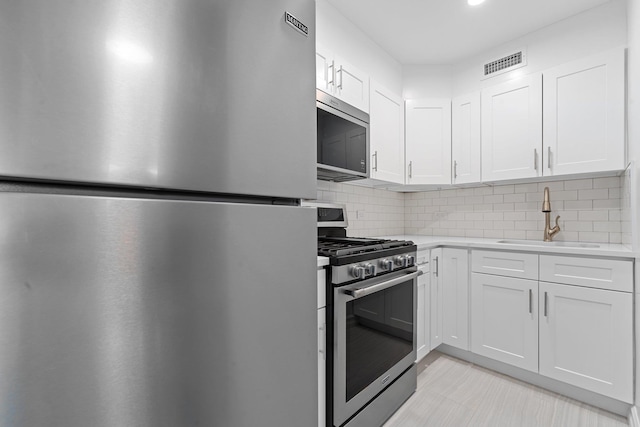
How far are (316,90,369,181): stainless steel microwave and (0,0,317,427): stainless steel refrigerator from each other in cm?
101

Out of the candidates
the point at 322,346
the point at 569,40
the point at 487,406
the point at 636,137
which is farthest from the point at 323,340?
the point at 569,40

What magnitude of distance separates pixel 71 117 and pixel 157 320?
1.13ft

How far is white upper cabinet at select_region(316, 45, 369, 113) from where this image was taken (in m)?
1.84

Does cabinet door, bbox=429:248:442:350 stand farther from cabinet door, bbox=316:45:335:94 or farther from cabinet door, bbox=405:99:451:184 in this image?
cabinet door, bbox=316:45:335:94

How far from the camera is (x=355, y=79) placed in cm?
210

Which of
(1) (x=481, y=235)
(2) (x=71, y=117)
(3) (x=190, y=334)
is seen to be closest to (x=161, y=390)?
(3) (x=190, y=334)

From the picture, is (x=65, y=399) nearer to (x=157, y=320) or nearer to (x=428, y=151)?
(x=157, y=320)

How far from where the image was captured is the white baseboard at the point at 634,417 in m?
1.47

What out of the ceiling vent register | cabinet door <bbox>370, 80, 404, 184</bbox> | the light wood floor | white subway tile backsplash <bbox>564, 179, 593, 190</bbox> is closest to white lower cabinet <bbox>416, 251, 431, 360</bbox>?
the light wood floor

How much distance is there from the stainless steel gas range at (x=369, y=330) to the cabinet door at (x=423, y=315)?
8.8 inches

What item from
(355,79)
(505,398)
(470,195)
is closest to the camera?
(505,398)

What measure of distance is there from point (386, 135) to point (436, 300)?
140cm

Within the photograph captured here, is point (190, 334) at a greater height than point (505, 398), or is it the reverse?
point (190, 334)

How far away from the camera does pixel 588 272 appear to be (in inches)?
70.2
